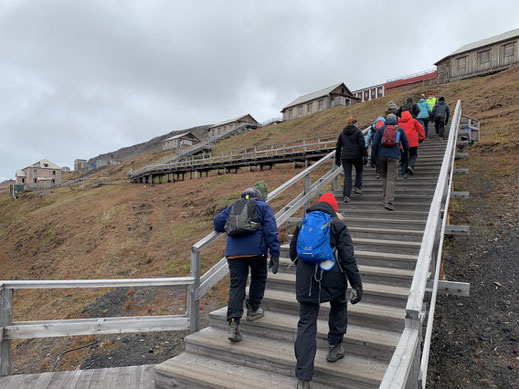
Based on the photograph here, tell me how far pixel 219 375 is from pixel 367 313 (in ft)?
5.53

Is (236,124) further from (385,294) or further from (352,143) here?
(385,294)

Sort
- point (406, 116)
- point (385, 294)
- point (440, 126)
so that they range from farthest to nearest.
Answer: point (440, 126)
point (406, 116)
point (385, 294)

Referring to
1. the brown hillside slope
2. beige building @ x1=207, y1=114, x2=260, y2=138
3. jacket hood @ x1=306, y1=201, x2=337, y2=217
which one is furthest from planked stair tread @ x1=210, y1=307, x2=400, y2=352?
beige building @ x1=207, y1=114, x2=260, y2=138

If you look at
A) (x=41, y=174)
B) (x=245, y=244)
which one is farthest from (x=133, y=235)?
(x=41, y=174)

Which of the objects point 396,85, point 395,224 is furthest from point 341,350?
point 396,85

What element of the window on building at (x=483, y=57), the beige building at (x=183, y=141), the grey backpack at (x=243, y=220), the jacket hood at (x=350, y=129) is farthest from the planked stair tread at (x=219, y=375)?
the beige building at (x=183, y=141)

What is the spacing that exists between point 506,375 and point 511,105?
61.9 ft

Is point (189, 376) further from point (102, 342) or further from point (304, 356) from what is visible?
point (102, 342)

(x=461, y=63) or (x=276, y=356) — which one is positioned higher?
(x=461, y=63)

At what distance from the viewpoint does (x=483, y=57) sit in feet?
107

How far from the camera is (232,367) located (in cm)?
338

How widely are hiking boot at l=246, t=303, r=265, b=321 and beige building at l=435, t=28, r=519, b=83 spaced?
126 feet

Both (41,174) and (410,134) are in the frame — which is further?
(41,174)

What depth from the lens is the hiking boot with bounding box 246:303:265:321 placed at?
3.84 m
